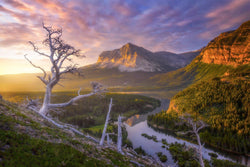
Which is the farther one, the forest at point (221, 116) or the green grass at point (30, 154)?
the forest at point (221, 116)

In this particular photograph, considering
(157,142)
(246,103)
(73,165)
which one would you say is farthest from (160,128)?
(73,165)

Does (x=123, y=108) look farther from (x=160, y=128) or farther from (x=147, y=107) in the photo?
(x=160, y=128)

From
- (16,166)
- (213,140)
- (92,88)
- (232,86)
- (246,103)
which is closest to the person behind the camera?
(16,166)

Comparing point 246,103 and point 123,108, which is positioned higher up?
point 246,103

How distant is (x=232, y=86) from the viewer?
12600 centimetres

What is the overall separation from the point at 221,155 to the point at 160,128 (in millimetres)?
46130

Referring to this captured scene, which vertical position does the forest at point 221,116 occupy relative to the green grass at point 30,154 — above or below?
below

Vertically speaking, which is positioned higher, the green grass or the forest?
the green grass

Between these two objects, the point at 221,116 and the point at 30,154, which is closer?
the point at 30,154

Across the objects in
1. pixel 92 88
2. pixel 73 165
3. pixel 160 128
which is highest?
pixel 92 88

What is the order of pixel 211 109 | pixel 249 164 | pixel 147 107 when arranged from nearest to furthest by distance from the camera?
1. pixel 249 164
2. pixel 211 109
3. pixel 147 107

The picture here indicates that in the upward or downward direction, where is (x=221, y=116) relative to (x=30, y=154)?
downward

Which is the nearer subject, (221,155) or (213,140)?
(221,155)

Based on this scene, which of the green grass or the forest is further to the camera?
the forest
